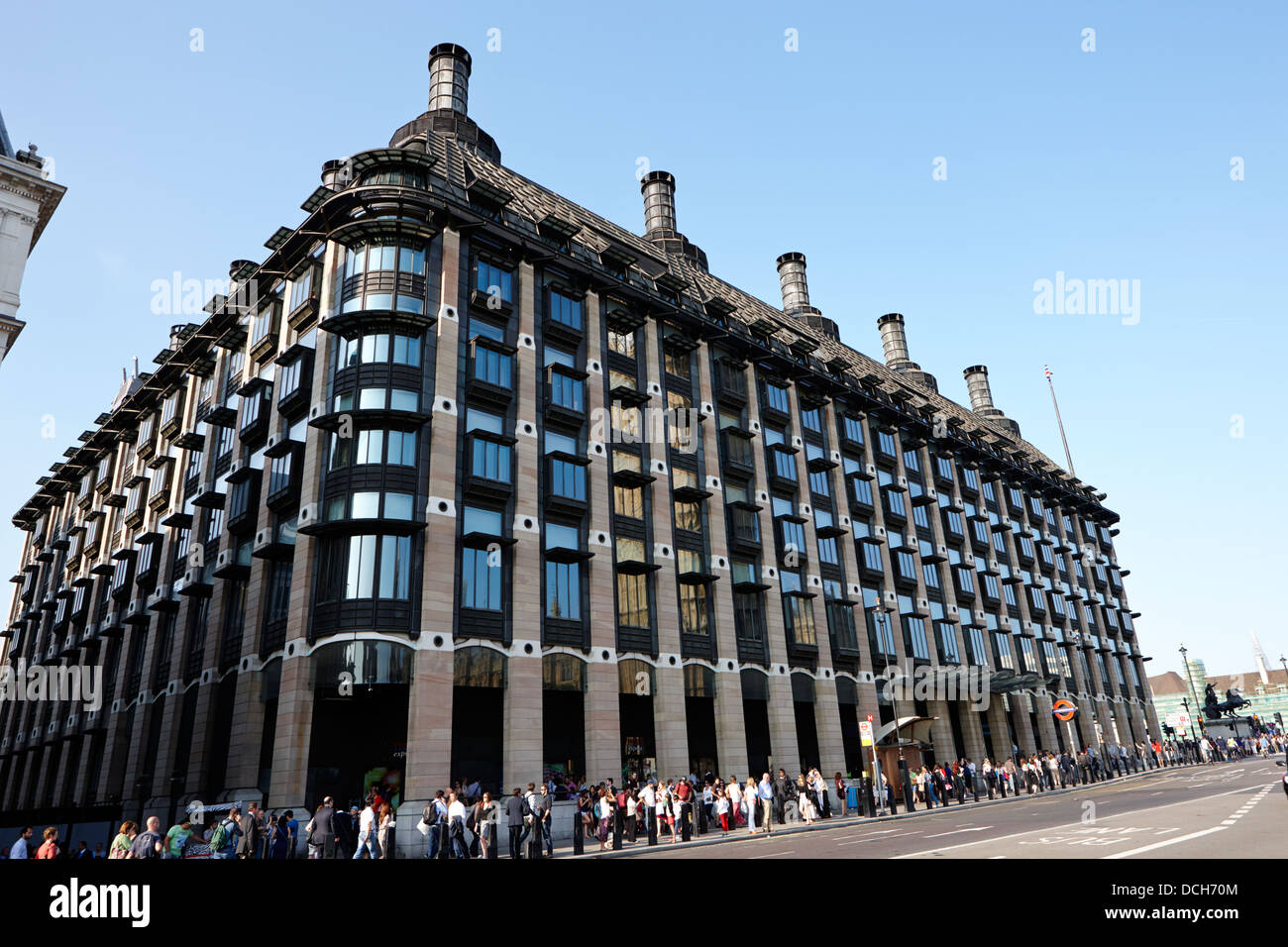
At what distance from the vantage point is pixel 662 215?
61.8m

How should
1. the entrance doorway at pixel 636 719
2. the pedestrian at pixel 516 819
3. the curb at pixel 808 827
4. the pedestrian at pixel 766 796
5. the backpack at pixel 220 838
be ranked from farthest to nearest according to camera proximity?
the entrance doorway at pixel 636 719 < the pedestrian at pixel 766 796 < the curb at pixel 808 827 < the pedestrian at pixel 516 819 < the backpack at pixel 220 838

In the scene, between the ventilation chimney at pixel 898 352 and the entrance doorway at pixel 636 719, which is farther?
the ventilation chimney at pixel 898 352

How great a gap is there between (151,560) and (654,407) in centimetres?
3135

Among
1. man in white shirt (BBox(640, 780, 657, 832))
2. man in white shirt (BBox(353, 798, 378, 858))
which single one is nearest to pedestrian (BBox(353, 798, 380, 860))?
man in white shirt (BBox(353, 798, 378, 858))

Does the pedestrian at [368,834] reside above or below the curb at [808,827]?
above

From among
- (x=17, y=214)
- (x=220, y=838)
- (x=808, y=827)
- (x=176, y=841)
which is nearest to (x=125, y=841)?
(x=176, y=841)

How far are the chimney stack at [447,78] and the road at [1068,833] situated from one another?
43.9 metres

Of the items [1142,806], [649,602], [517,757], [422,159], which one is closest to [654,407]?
[649,602]

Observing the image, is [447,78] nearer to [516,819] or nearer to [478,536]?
[478,536]

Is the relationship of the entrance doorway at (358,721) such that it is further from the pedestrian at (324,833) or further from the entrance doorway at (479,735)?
the pedestrian at (324,833)

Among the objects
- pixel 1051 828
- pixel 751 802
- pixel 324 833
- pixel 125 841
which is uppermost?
pixel 125 841

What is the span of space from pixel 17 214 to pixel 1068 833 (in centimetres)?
4297

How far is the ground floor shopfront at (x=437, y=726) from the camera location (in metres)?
29.5

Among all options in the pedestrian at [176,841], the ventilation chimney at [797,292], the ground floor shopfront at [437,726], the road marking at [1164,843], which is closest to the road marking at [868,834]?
the road marking at [1164,843]
